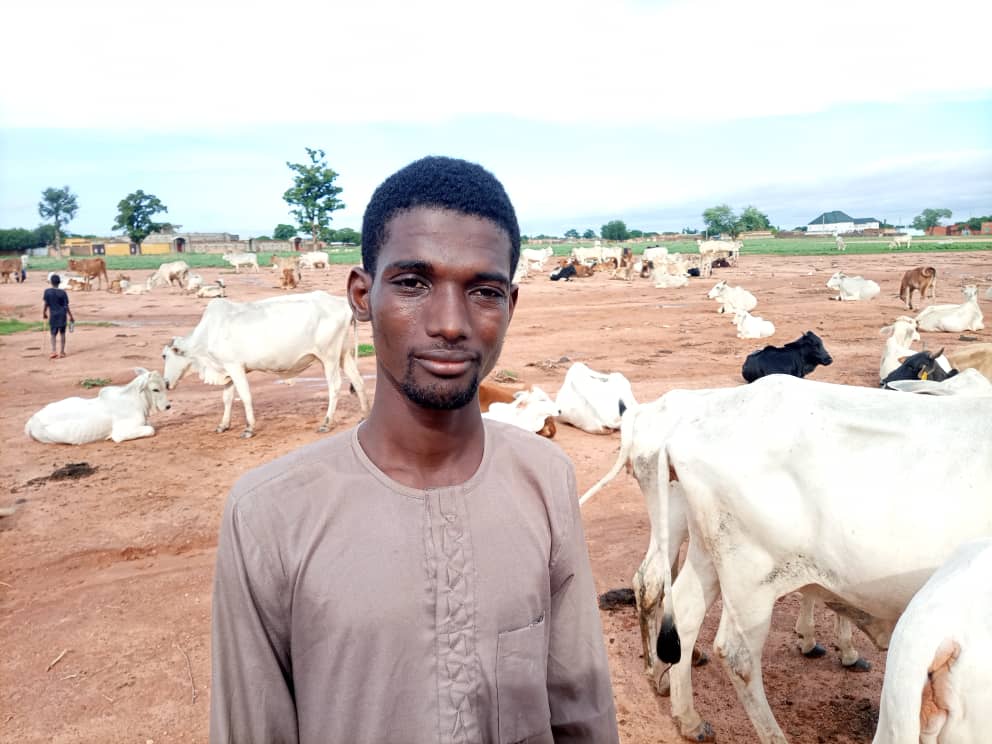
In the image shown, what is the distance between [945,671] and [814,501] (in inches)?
55.0

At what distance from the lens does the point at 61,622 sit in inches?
202

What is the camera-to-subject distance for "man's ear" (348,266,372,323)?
5.54ft

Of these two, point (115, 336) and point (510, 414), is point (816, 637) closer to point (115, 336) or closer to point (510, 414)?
point (510, 414)

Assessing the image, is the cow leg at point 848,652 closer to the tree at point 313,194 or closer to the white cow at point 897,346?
the white cow at point 897,346

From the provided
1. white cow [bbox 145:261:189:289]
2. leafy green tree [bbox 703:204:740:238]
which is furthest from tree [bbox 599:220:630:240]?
white cow [bbox 145:261:189:289]

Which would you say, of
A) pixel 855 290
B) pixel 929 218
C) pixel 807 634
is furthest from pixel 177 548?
pixel 929 218

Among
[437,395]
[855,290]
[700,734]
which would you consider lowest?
[700,734]

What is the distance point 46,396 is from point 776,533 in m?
12.7

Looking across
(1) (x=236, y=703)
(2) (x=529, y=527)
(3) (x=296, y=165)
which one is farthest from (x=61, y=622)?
(3) (x=296, y=165)

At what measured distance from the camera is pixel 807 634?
4.61 meters

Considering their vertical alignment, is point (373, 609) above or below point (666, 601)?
above

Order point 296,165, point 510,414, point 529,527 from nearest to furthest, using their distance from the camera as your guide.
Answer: point 529,527 → point 510,414 → point 296,165

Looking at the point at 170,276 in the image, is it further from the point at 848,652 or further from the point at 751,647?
the point at 751,647

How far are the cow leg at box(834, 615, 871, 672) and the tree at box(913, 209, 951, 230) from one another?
142 meters
